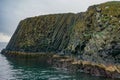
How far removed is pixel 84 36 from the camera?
342ft

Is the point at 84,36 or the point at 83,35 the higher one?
the point at 83,35

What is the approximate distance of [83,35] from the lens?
106m

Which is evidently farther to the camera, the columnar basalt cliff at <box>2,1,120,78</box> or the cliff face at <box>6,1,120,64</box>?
the cliff face at <box>6,1,120,64</box>

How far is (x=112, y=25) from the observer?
88500 mm

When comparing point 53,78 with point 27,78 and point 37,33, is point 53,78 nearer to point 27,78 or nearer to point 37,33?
point 27,78

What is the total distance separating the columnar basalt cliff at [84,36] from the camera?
84.7m

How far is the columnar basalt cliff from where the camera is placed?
8469 cm

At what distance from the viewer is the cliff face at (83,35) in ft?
281

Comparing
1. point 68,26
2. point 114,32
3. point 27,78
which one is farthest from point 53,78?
point 68,26

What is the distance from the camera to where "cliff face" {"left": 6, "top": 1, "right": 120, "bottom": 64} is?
85.7 meters

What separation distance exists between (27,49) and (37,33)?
1293 centimetres

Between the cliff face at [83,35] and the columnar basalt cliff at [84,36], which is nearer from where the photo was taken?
the columnar basalt cliff at [84,36]

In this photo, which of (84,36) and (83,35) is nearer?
(84,36)

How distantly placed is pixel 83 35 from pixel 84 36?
1.32m
